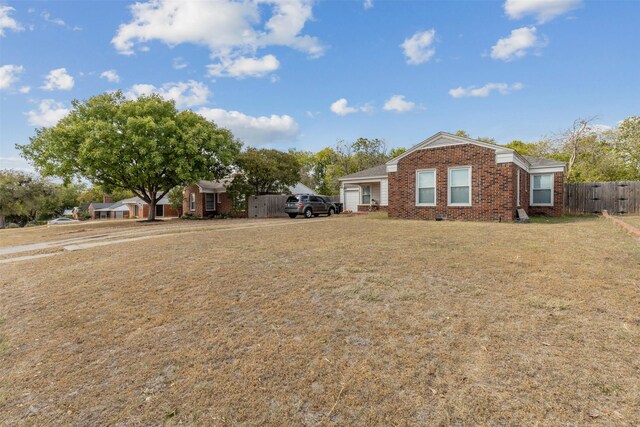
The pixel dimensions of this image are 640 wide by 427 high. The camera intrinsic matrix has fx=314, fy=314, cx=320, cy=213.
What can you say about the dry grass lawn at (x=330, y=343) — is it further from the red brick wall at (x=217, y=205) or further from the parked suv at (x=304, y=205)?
the red brick wall at (x=217, y=205)

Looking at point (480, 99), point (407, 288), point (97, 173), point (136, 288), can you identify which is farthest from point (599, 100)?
point (97, 173)

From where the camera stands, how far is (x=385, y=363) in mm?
2734

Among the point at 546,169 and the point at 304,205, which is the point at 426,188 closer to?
the point at 546,169

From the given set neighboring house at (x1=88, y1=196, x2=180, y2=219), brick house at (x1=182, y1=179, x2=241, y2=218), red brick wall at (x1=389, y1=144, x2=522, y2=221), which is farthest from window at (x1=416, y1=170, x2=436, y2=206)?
neighboring house at (x1=88, y1=196, x2=180, y2=219)

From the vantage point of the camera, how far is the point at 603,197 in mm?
17453

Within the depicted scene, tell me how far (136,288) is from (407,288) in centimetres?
411

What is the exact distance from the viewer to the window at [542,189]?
17328 mm

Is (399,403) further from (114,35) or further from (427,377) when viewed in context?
(114,35)

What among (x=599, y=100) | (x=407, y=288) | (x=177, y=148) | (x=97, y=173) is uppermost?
(x=599, y=100)

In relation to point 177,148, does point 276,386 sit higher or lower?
lower

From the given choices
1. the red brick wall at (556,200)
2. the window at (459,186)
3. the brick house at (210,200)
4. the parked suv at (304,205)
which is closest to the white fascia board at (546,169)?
the red brick wall at (556,200)

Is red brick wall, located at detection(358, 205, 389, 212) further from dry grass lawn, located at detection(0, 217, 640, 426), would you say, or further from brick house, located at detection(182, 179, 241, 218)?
dry grass lawn, located at detection(0, 217, 640, 426)

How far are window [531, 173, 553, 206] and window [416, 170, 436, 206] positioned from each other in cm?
709

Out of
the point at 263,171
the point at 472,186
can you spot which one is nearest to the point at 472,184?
the point at 472,186
